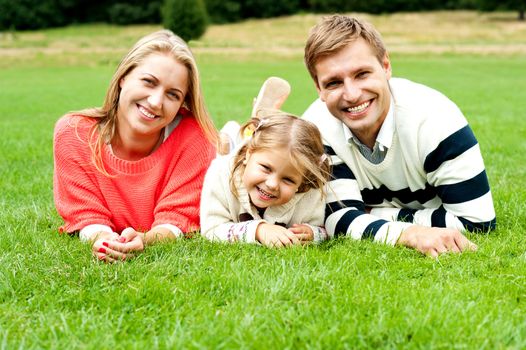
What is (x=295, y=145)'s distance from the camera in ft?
12.5

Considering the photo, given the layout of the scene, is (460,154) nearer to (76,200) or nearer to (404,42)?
(76,200)

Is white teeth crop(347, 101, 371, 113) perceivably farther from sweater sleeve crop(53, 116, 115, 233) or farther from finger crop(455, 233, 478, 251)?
sweater sleeve crop(53, 116, 115, 233)

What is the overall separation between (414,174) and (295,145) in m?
0.78

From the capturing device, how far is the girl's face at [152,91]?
407 cm

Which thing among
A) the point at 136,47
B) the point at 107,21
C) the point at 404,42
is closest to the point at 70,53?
the point at 404,42

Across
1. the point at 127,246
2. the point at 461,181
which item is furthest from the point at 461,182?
the point at 127,246

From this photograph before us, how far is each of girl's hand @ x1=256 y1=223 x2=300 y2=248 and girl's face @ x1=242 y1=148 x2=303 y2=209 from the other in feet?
0.60

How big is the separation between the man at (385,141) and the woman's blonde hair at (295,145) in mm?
187

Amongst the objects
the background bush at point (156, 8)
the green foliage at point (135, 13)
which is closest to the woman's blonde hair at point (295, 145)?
the background bush at point (156, 8)

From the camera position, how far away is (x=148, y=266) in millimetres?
3328

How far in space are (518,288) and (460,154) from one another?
110 centimetres

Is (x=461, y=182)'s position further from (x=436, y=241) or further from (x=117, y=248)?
(x=117, y=248)

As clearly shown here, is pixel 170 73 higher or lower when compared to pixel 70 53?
higher

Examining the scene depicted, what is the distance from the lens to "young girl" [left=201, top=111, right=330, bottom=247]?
3803 mm
